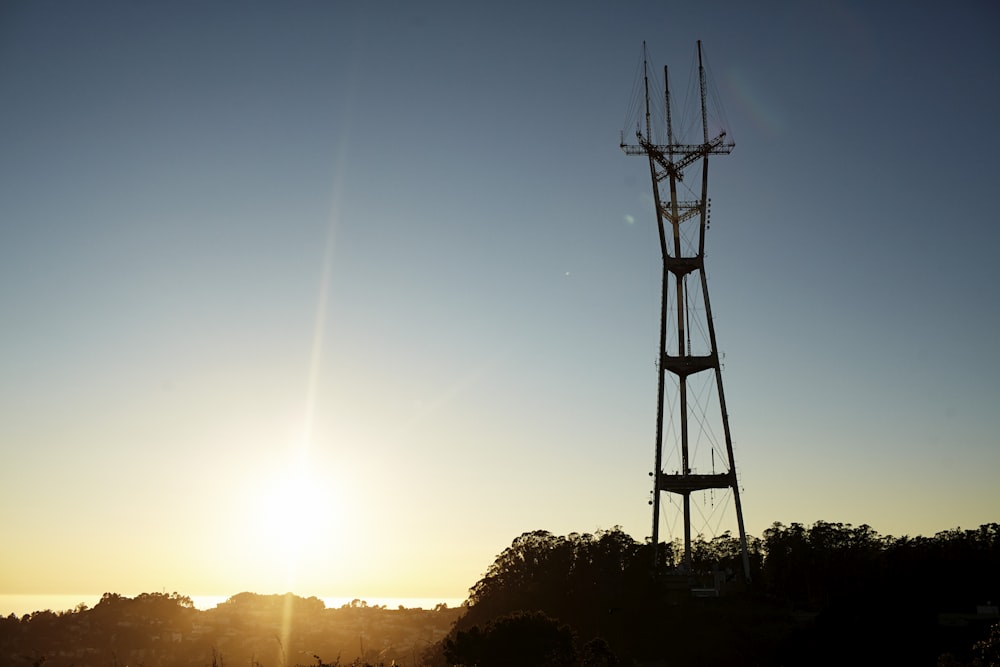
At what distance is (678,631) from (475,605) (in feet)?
80.4

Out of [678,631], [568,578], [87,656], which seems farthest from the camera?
[87,656]

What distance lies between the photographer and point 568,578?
74250 millimetres

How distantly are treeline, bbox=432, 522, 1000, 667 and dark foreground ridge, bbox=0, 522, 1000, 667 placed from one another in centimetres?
11

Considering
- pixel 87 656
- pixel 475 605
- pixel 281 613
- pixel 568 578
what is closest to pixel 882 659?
pixel 568 578

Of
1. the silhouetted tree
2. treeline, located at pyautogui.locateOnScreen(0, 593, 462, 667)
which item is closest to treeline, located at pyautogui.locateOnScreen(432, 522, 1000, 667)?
the silhouetted tree

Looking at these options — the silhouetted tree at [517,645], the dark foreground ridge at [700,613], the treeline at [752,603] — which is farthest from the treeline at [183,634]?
the silhouetted tree at [517,645]

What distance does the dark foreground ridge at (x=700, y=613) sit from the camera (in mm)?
48406

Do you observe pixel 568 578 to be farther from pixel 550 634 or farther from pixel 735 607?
pixel 550 634

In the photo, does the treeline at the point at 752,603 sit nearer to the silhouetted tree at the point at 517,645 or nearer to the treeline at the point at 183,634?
the silhouetted tree at the point at 517,645

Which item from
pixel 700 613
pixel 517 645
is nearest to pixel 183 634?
pixel 700 613

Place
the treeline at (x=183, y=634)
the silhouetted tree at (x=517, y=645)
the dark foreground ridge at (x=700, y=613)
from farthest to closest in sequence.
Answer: the treeline at (x=183, y=634)
the dark foreground ridge at (x=700, y=613)
the silhouetted tree at (x=517, y=645)

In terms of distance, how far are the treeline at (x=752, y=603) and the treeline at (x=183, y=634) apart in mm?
27132

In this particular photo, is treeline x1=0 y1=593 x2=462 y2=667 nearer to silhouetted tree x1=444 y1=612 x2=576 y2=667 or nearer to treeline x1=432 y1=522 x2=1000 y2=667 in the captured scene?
treeline x1=432 y1=522 x2=1000 y2=667

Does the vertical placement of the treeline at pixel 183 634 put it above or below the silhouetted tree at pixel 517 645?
above
